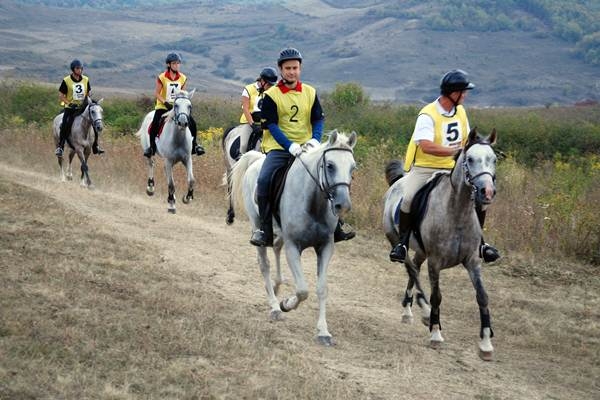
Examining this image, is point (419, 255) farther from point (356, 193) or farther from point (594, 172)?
point (594, 172)

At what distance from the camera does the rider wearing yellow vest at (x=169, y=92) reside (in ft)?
56.4

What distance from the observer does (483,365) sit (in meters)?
8.47

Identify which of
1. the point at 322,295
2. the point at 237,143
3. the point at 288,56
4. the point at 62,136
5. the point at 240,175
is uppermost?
the point at 288,56

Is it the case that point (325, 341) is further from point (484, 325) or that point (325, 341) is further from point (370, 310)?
point (370, 310)

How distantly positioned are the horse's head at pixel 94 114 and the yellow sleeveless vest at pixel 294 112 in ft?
39.1

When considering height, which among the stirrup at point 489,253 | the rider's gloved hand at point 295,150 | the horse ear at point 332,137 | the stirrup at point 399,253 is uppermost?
the horse ear at point 332,137

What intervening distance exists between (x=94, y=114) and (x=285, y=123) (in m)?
12.5

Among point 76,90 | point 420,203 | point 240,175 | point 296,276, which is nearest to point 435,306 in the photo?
point 420,203

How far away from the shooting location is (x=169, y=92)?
1748 centimetres

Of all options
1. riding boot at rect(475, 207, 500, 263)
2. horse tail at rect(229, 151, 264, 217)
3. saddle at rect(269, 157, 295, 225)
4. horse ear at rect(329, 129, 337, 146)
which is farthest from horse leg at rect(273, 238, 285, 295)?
riding boot at rect(475, 207, 500, 263)

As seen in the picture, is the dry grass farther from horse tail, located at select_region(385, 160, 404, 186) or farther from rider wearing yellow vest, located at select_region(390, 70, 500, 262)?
horse tail, located at select_region(385, 160, 404, 186)

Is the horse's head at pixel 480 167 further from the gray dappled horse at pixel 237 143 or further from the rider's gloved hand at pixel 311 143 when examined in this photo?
the gray dappled horse at pixel 237 143

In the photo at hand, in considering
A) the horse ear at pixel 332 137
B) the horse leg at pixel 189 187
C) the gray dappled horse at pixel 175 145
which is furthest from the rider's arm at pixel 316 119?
the horse leg at pixel 189 187

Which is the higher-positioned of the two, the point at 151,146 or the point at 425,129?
the point at 425,129
